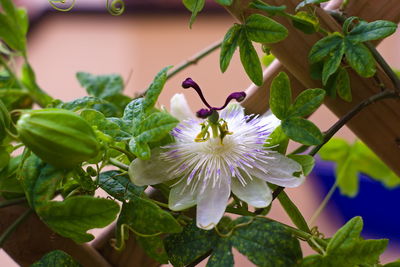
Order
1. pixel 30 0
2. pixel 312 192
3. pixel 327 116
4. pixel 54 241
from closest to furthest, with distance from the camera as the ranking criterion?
pixel 54 241, pixel 312 192, pixel 327 116, pixel 30 0

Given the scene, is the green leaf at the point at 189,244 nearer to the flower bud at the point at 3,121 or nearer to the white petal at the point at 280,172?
the white petal at the point at 280,172

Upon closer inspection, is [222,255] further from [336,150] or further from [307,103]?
[336,150]

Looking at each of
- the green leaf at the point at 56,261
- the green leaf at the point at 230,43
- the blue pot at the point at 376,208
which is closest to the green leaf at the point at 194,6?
the green leaf at the point at 230,43

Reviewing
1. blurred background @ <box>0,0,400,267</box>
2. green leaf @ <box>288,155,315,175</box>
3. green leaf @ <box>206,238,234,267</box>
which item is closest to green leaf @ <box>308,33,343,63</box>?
green leaf @ <box>288,155,315,175</box>

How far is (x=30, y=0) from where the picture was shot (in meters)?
2.49

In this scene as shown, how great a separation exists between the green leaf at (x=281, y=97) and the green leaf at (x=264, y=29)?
43 mm

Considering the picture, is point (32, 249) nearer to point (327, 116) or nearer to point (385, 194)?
point (385, 194)

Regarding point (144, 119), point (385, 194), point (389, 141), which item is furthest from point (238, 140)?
point (385, 194)

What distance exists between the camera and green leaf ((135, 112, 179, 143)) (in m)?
0.48

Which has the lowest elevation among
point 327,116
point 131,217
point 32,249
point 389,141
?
point 327,116

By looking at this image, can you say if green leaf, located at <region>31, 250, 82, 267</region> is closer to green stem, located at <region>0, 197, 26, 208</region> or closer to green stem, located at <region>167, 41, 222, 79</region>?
green stem, located at <region>0, 197, 26, 208</region>

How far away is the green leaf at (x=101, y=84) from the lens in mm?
823

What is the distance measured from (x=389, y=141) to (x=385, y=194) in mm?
874

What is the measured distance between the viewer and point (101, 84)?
32.8 inches
